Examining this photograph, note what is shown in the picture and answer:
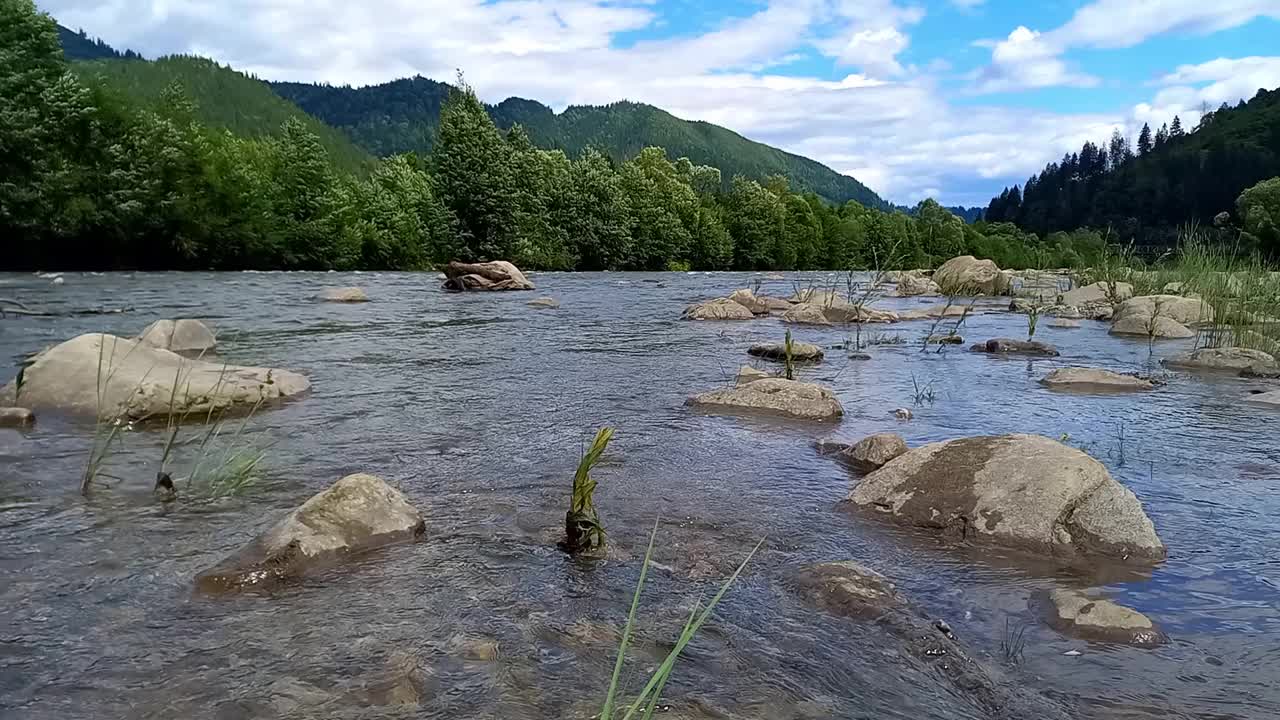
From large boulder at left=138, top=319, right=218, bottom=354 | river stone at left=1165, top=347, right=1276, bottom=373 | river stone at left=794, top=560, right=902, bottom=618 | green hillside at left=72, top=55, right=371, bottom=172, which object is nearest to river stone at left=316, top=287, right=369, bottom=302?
large boulder at left=138, top=319, right=218, bottom=354

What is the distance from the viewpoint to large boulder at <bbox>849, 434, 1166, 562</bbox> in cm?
444

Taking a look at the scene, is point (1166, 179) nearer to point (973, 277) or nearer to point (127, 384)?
point (973, 277)

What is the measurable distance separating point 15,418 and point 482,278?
22028mm

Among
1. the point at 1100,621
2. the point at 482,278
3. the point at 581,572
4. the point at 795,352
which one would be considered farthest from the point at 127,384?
the point at 482,278

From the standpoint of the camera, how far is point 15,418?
667 cm

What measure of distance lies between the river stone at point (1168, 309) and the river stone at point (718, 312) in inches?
297

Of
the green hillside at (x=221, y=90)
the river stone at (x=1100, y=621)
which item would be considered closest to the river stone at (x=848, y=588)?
the river stone at (x=1100, y=621)

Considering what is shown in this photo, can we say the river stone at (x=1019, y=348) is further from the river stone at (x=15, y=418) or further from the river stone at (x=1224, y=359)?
the river stone at (x=15, y=418)

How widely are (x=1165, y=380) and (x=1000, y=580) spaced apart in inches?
302

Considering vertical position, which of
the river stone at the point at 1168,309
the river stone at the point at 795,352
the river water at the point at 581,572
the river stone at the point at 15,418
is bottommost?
the river water at the point at 581,572

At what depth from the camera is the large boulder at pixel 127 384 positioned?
7.05 metres

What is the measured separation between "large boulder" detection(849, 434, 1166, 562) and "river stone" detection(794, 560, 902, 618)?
3.17 feet

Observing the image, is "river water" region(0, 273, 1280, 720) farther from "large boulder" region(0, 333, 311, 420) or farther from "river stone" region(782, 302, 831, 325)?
"river stone" region(782, 302, 831, 325)

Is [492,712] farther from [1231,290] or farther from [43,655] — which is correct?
[1231,290]
